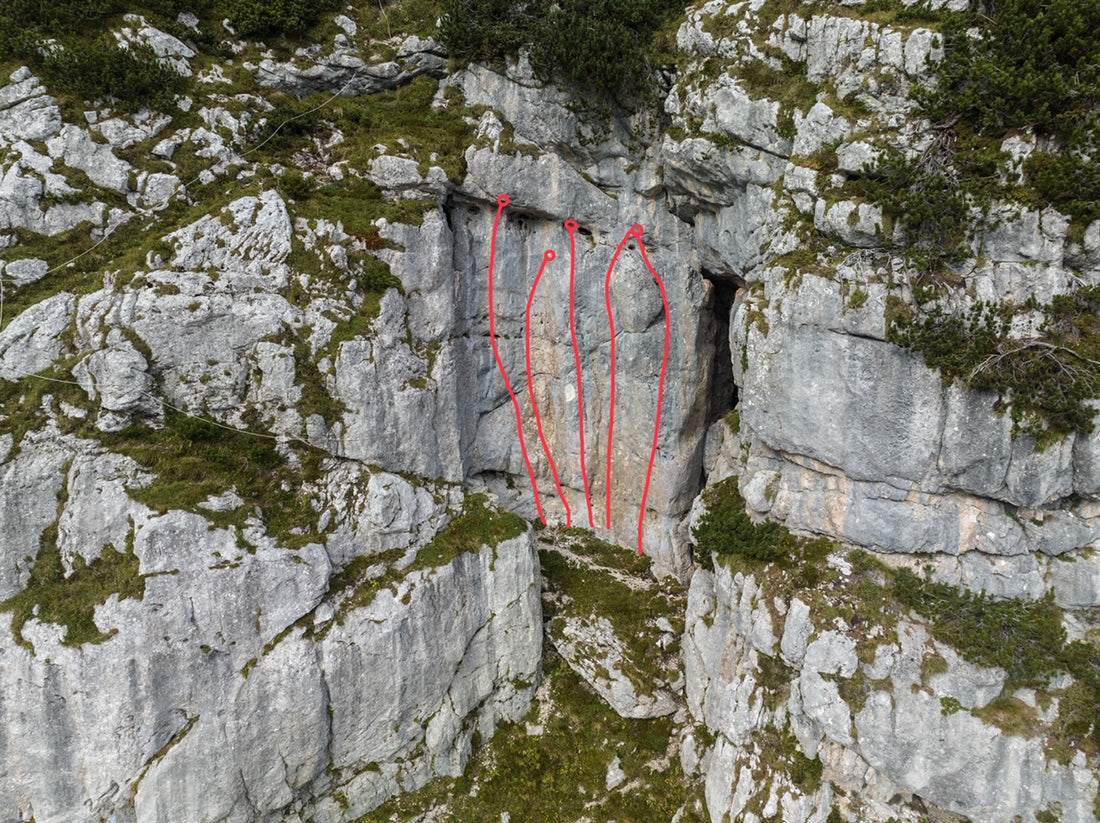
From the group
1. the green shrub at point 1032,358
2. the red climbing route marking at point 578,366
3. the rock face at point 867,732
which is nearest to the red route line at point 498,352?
the red climbing route marking at point 578,366

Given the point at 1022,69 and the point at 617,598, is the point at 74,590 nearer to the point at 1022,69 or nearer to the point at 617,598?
the point at 617,598

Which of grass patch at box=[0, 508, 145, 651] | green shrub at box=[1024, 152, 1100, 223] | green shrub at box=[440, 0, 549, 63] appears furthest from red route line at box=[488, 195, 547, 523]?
green shrub at box=[1024, 152, 1100, 223]

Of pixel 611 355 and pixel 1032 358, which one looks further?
pixel 611 355

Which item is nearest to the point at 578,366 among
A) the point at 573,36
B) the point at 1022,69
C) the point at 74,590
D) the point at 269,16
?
the point at 573,36

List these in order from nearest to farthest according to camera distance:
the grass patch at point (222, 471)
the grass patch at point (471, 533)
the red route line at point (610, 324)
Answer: the grass patch at point (222, 471) < the grass patch at point (471, 533) < the red route line at point (610, 324)

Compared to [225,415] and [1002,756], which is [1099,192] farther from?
[225,415]

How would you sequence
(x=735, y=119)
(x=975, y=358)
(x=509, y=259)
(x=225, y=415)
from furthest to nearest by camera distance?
1. (x=509, y=259)
2. (x=735, y=119)
3. (x=225, y=415)
4. (x=975, y=358)

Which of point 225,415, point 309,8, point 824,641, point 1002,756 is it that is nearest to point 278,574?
point 225,415

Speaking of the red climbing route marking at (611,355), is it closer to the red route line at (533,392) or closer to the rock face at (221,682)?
the red route line at (533,392)
